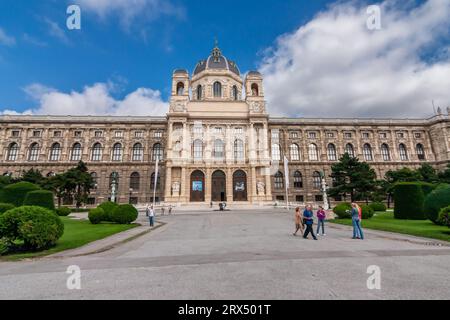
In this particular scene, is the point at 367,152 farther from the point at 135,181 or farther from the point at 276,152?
the point at 135,181

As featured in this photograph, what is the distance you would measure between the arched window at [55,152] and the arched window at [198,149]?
2888 centimetres

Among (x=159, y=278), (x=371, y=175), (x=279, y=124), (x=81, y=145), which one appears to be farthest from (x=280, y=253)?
(x=81, y=145)

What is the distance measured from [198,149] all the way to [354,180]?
92.8 feet

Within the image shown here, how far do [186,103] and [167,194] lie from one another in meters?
18.8

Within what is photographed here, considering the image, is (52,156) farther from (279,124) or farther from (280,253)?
(280,253)

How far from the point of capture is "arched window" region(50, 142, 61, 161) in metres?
49.9

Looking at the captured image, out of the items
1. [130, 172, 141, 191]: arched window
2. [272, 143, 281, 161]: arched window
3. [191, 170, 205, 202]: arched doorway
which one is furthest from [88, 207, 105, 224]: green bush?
[272, 143, 281, 161]: arched window

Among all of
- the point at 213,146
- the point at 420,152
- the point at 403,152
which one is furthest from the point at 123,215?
the point at 420,152

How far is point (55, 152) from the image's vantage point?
1973 inches

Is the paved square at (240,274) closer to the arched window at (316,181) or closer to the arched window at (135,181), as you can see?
the arched window at (135,181)

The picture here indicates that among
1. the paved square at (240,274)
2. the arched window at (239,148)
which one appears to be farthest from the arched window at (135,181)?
the paved square at (240,274)

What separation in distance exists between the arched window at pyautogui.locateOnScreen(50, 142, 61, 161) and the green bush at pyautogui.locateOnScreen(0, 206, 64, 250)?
49559 millimetres

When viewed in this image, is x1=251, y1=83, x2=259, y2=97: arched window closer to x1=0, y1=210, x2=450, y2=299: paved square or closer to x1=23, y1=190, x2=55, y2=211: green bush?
x1=23, y1=190, x2=55, y2=211: green bush

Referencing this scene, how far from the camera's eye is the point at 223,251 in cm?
819
